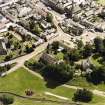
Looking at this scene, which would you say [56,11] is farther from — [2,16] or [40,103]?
[40,103]

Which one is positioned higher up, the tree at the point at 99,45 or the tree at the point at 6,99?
the tree at the point at 99,45

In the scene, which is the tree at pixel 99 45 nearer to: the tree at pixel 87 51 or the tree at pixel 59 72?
the tree at pixel 87 51

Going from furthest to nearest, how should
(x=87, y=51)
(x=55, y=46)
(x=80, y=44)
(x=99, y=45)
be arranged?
1. (x=80, y=44)
2. (x=55, y=46)
3. (x=99, y=45)
4. (x=87, y=51)

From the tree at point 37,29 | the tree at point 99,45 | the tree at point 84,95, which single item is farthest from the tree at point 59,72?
the tree at point 37,29

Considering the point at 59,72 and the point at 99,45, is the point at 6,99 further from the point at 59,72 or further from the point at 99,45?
the point at 99,45

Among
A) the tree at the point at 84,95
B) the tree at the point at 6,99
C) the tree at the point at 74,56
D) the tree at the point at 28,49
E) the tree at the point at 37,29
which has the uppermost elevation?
the tree at the point at 37,29

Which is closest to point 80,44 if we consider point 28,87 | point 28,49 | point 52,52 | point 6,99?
point 52,52

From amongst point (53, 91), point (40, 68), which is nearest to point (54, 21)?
point (40, 68)

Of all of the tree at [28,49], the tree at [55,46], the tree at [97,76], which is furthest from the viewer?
the tree at [55,46]
